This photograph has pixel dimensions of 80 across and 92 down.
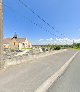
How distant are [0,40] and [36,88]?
5081 millimetres

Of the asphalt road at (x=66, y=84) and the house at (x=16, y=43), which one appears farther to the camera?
the house at (x=16, y=43)

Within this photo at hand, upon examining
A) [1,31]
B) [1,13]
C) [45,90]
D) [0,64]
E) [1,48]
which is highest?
[1,13]

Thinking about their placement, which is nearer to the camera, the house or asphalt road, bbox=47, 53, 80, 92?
asphalt road, bbox=47, 53, 80, 92

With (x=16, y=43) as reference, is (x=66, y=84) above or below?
below

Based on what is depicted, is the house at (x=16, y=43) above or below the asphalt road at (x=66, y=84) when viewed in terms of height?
above

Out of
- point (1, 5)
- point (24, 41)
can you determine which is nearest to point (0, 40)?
point (1, 5)

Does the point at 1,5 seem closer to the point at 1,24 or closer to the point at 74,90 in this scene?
the point at 1,24

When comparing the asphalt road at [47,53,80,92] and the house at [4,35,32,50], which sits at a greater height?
the house at [4,35,32,50]

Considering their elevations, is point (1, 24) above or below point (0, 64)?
above

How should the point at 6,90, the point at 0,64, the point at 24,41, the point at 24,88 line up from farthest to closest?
the point at 24,41 < the point at 0,64 < the point at 24,88 < the point at 6,90

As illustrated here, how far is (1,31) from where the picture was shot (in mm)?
11969

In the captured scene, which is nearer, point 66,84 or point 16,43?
point 66,84

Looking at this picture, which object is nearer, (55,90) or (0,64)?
(55,90)

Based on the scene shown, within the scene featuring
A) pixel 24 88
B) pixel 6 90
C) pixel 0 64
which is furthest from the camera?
pixel 0 64
